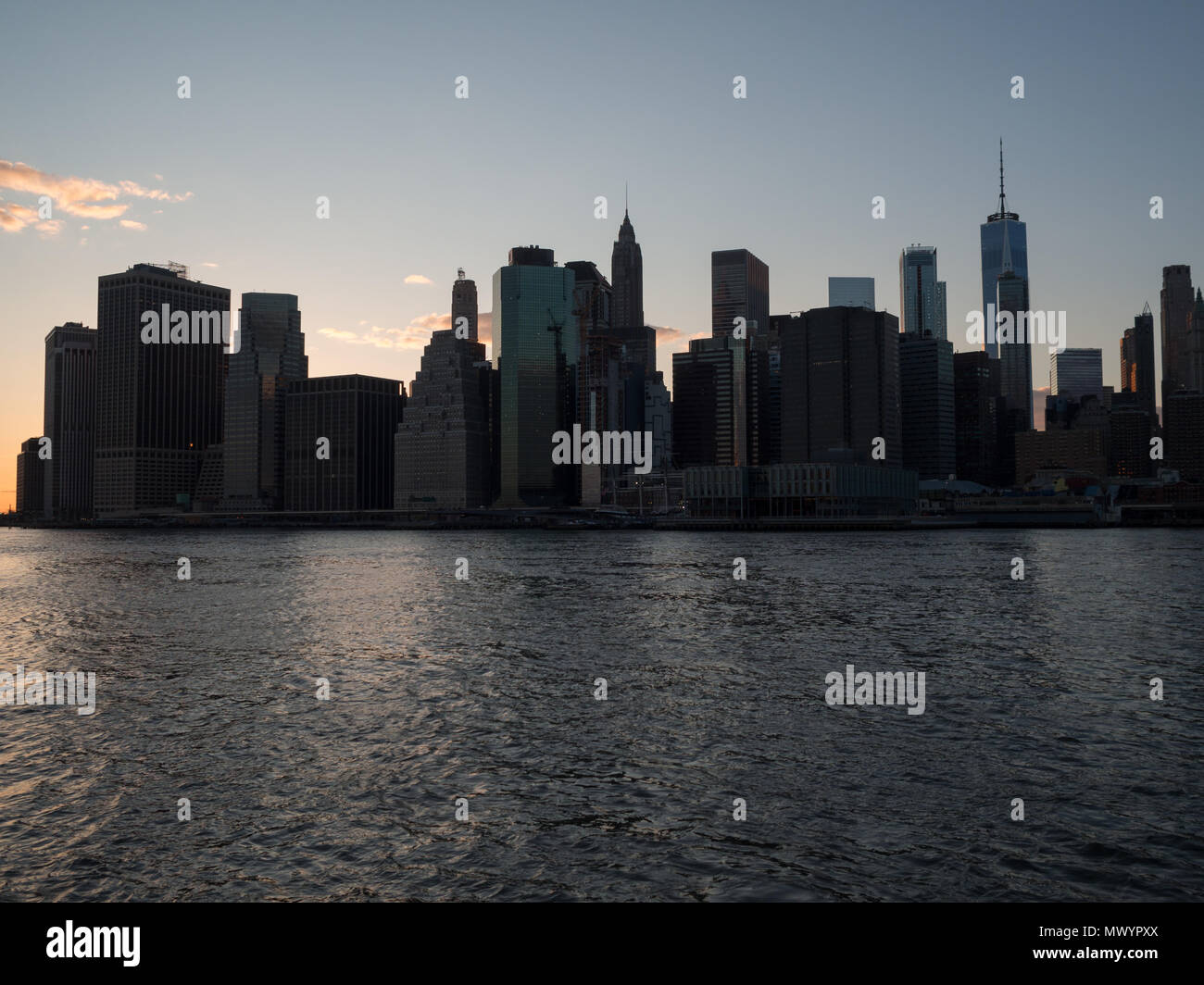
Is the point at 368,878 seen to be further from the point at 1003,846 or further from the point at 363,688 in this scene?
the point at 363,688

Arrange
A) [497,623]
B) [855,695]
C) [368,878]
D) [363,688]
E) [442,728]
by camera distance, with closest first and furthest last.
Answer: [368,878], [442,728], [855,695], [363,688], [497,623]

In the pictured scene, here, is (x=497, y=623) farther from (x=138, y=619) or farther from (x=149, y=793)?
(x=149, y=793)

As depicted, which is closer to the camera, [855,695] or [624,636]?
[855,695]
